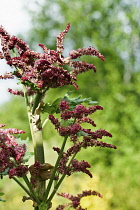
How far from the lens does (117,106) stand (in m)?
9.52

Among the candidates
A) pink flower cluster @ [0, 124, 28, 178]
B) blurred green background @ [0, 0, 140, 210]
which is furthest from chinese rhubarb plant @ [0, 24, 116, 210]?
blurred green background @ [0, 0, 140, 210]

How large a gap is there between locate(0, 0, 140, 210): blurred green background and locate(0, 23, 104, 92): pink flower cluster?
421cm

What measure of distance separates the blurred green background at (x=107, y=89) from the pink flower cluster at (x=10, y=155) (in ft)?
13.5

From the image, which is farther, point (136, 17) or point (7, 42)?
point (136, 17)

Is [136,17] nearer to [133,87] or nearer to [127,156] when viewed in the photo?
[133,87]

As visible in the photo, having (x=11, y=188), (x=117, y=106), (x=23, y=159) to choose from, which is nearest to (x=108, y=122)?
(x=117, y=106)

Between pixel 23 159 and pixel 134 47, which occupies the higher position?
pixel 134 47

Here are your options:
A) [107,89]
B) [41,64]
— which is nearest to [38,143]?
[41,64]

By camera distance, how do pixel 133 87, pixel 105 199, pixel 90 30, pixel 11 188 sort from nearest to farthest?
pixel 105 199
pixel 11 188
pixel 133 87
pixel 90 30

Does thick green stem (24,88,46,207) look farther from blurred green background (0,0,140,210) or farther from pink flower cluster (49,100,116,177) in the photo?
blurred green background (0,0,140,210)

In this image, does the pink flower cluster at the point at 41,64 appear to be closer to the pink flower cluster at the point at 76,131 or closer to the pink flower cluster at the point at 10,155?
the pink flower cluster at the point at 76,131

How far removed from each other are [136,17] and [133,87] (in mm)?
2737

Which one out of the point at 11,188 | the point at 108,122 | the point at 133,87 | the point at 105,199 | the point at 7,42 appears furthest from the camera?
the point at 133,87

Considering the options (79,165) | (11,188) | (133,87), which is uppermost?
(133,87)
